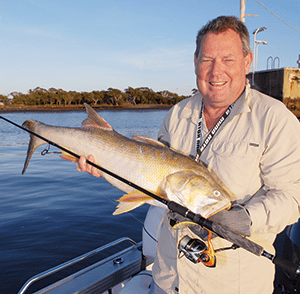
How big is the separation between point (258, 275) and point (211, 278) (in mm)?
413

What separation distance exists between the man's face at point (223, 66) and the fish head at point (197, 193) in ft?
2.67

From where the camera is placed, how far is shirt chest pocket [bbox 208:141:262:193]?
2.25 m

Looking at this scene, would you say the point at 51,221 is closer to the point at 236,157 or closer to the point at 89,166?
the point at 89,166

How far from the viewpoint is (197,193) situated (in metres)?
2.40

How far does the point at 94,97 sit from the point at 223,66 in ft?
361

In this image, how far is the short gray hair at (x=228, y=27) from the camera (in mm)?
2482

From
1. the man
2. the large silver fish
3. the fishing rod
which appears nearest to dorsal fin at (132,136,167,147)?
the large silver fish

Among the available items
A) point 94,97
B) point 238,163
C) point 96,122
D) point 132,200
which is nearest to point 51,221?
point 96,122

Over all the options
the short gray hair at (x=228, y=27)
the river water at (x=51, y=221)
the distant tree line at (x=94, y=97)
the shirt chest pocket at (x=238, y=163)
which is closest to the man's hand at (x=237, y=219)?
the shirt chest pocket at (x=238, y=163)

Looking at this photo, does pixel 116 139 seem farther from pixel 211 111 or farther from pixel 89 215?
pixel 89 215

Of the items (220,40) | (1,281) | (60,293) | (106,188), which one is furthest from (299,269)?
(106,188)

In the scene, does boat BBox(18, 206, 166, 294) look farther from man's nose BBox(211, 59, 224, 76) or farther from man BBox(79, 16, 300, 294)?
man's nose BBox(211, 59, 224, 76)

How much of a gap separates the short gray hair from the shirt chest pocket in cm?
101

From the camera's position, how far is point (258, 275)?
7.41ft
